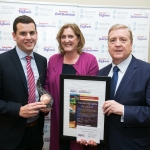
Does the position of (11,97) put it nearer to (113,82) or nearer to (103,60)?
(113,82)

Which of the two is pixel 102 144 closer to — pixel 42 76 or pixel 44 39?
pixel 42 76

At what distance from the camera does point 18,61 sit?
1947 millimetres

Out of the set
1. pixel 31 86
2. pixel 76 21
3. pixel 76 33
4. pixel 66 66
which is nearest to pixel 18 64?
pixel 31 86

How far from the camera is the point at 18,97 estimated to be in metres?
1.90

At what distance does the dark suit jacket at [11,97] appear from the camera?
1.87 meters

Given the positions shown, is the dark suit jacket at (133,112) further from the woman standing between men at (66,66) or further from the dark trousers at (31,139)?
the dark trousers at (31,139)

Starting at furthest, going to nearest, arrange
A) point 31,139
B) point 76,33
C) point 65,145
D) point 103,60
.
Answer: point 103,60 → point 76,33 → point 65,145 → point 31,139

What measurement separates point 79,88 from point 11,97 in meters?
0.73

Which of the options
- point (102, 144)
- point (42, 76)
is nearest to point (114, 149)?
point (102, 144)

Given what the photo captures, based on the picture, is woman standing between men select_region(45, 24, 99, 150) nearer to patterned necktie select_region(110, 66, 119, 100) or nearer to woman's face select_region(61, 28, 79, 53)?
woman's face select_region(61, 28, 79, 53)

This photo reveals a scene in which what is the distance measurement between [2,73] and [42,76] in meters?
→ 0.45

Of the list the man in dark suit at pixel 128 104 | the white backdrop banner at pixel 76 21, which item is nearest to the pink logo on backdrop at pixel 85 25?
the white backdrop banner at pixel 76 21

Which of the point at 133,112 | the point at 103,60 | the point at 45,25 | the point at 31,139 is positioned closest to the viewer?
the point at 133,112

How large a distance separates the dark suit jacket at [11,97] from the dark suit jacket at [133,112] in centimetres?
93
